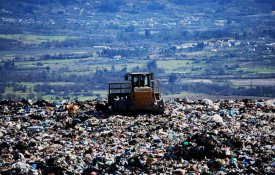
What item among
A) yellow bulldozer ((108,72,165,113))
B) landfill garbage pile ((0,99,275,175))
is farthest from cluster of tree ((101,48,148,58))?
landfill garbage pile ((0,99,275,175))

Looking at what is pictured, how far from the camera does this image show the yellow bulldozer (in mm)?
18203

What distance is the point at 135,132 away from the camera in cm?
1552

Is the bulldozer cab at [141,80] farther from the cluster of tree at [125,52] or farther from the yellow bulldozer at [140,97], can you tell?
the cluster of tree at [125,52]

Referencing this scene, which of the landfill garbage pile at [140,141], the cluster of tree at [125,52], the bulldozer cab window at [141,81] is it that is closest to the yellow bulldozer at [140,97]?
the bulldozer cab window at [141,81]

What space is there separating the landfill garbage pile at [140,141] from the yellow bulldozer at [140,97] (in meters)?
0.32

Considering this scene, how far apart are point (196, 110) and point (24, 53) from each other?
5738cm

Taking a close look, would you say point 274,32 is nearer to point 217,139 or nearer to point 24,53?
point 24,53

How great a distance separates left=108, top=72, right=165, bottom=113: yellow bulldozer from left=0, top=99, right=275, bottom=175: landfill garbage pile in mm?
316

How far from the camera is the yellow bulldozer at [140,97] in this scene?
18203mm

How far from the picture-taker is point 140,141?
14469 millimetres

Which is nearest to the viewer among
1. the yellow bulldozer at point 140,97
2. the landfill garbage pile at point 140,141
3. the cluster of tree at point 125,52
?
the landfill garbage pile at point 140,141

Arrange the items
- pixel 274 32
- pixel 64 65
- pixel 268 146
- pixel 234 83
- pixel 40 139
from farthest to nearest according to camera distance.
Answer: pixel 274 32 → pixel 64 65 → pixel 234 83 → pixel 40 139 → pixel 268 146

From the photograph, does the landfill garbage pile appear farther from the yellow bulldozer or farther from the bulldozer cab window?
the bulldozer cab window

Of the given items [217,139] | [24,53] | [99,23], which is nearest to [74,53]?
[24,53]
